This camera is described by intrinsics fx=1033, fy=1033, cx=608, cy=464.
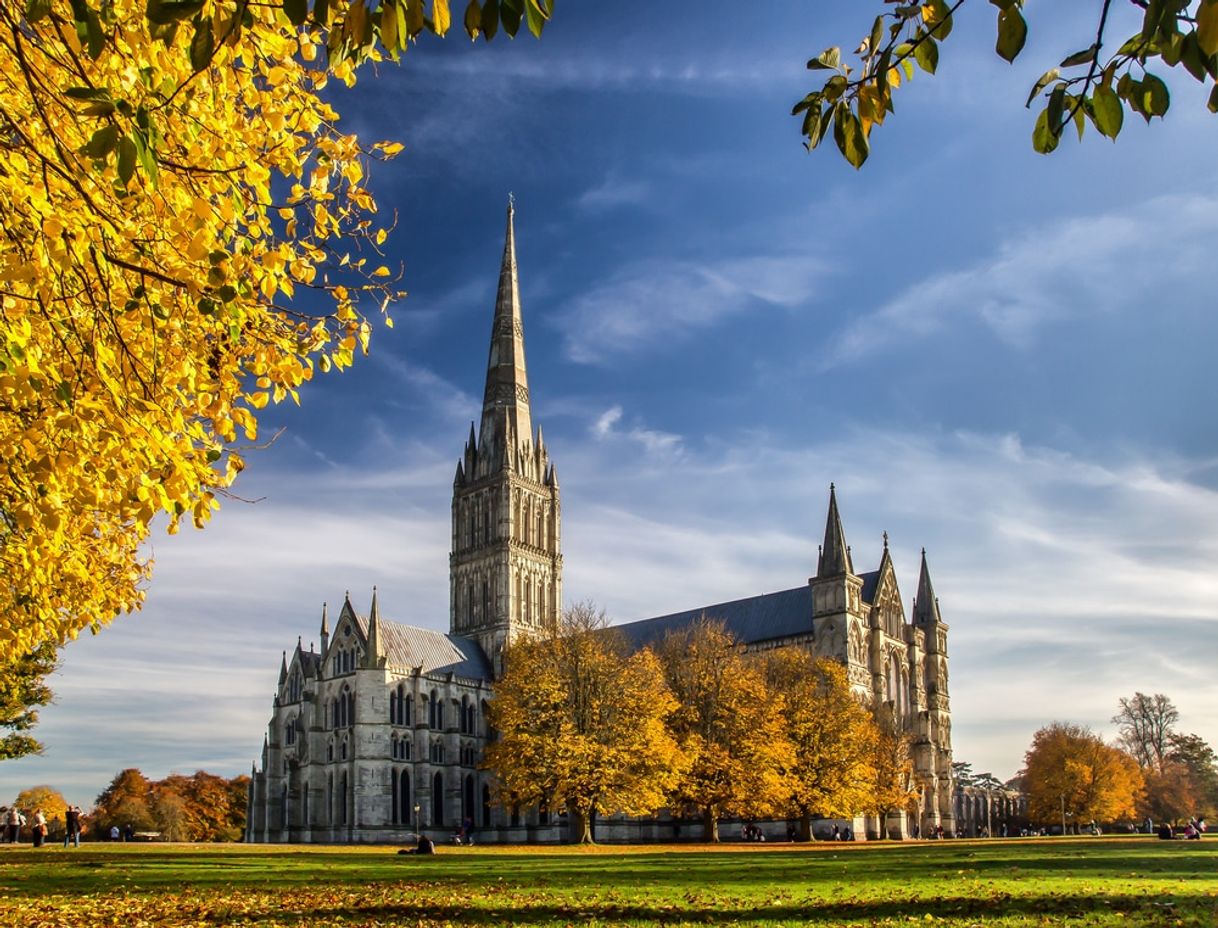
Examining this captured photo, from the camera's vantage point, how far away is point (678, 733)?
57.2m

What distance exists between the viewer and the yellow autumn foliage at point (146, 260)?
21.7 feet

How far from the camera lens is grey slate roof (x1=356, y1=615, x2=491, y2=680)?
80.1 m

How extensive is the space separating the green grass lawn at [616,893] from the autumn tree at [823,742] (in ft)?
104

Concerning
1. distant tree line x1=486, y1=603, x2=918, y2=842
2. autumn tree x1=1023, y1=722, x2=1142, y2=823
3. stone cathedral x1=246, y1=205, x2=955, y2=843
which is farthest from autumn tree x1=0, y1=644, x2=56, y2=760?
autumn tree x1=1023, y1=722, x2=1142, y2=823

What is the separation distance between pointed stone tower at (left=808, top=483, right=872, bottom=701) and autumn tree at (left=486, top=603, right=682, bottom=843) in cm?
2534

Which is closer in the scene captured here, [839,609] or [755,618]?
[839,609]

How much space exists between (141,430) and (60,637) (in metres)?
7.63

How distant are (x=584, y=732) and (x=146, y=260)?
47178 mm

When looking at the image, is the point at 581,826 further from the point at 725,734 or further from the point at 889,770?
the point at 889,770

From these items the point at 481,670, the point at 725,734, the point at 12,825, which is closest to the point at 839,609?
the point at 725,734

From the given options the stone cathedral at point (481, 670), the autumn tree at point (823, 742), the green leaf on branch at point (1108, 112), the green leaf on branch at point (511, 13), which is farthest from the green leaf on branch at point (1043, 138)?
the stone cathedral at point (481, 670)

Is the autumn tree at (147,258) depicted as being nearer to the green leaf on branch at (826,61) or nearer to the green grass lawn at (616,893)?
the green leaf on branch at (826,61)

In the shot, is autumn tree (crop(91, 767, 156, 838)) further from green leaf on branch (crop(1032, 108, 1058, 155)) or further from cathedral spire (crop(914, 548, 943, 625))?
green leaf on branch (crop(1032, 108, 1058, 155))

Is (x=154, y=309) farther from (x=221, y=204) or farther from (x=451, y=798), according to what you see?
(x=451, y=798)
